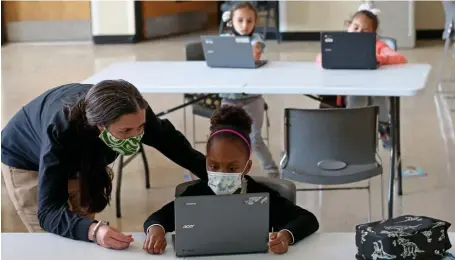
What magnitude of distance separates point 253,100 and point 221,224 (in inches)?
92.6

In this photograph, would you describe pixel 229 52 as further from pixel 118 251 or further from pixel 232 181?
pixel 118 251

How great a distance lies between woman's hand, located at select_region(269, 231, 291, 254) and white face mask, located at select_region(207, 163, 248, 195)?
0.94 ft

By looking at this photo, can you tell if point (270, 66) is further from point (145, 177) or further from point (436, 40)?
point (436, 40)

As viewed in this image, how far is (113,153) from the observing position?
232 cm

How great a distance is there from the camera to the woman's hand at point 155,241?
6.28 ft

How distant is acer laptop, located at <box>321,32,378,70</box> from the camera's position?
12.5ft

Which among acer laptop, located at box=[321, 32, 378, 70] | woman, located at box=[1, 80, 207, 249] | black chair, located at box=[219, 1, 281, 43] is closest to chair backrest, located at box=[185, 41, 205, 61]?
acer laptop, located at box=[321, 32, 378, 70]

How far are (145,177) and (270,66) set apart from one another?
38.6 inches

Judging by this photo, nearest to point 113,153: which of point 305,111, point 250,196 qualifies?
point 250,196

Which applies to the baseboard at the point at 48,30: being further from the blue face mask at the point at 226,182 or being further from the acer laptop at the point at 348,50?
the blue face mask at the point at 226,182

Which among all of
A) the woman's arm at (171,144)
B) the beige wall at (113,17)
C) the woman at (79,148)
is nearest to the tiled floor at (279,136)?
the beige wall at (113,17)

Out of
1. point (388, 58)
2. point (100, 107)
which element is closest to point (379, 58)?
point (388, 58)

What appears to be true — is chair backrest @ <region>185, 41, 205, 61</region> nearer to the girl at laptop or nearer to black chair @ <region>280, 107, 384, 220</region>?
black chair @ <region>280, 107, 384, 220</region>

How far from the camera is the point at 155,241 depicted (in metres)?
1.93
